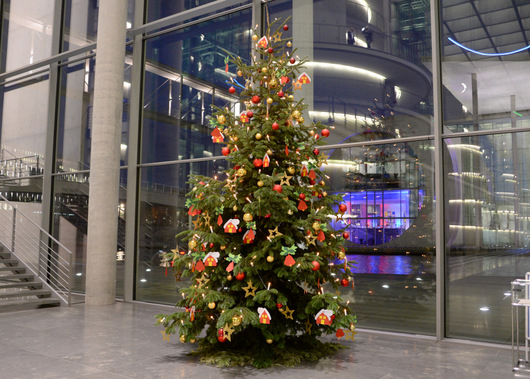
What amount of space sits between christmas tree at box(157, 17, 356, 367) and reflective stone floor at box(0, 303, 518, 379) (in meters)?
0.31

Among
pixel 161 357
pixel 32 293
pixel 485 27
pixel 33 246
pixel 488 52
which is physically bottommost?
pixel 161 357

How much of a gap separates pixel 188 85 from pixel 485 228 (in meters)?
5.85

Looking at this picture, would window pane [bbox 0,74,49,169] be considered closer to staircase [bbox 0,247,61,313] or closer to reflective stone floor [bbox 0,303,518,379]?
staircase [bbox 0,247,61,313]

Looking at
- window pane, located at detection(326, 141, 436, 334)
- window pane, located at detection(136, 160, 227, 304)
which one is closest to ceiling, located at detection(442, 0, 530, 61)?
window pane, located at detection(326, 141, 436, 334)

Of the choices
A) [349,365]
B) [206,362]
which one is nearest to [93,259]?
[206,362]

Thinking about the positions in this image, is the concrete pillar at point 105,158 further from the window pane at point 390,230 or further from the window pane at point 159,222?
the window pane at point 390,230

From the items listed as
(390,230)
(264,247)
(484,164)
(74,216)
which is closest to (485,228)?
(484,164)

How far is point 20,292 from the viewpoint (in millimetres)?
8898

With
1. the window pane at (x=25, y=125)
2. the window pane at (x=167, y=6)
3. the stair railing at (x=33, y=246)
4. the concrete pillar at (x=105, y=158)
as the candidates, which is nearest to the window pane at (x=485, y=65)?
the window pane at (x=167, y=6)

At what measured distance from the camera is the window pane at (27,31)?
1239cm

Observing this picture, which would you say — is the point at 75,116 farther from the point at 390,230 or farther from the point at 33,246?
the point at 390,230

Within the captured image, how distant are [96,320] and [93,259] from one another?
5.82ft

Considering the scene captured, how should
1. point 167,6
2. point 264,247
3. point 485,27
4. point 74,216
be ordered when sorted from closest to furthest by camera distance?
point 264,247 < point 485,27 < point 167,6 < point 74,216

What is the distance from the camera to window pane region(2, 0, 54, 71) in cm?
1239
